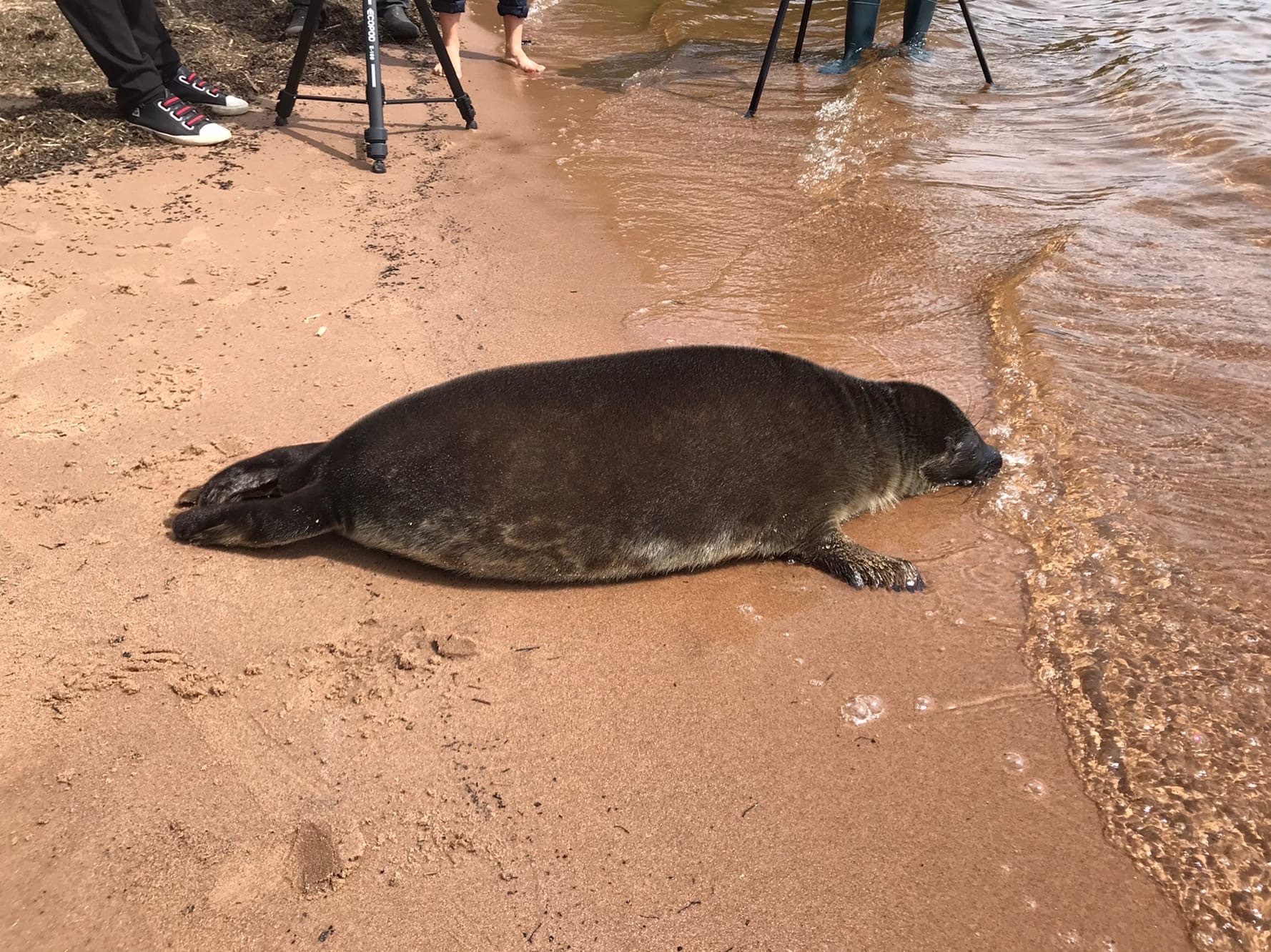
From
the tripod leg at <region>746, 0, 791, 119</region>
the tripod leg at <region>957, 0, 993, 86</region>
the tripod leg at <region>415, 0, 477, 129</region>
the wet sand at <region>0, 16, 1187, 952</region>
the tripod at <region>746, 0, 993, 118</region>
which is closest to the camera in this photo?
the wet sand at <region>0, 16, 1187, 952</region>

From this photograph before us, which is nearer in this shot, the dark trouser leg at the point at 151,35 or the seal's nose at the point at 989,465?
the seal's nose at the point at 989,465

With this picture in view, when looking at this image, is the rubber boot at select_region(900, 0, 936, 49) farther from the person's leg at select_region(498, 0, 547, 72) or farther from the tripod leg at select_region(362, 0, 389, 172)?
the tripod leg at select_region(362, 0, 389, 172)

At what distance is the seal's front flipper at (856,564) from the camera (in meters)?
3.38

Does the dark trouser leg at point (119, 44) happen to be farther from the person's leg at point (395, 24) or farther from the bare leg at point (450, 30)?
the person's leg at point (395, 24)

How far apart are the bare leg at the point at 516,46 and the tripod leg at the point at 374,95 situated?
3209mm

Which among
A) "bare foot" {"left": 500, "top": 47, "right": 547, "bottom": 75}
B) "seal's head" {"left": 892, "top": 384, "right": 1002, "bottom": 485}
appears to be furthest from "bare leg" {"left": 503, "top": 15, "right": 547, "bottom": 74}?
"seal's head" {"left": 892, "top": 384, "right": 1002, "bottom": 485}

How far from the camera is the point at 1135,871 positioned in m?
2.34

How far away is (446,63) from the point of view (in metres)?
7.15

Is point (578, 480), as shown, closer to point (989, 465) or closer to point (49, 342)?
point (989, 465)

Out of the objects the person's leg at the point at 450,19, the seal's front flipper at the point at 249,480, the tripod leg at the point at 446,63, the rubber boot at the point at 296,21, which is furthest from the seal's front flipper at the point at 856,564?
the rubber boot at the point at 296,21

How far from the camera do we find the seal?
3182mm

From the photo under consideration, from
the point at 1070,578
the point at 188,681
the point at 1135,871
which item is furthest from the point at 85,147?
the point at 1135,871

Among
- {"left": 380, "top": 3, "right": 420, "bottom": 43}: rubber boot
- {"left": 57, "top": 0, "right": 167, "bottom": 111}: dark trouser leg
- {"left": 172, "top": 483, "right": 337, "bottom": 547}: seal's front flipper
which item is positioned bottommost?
{"left": 172, "top": 483, "right": 337, "bottom": 547}: seal's front flipper

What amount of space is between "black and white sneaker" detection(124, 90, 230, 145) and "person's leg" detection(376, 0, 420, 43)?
4.14 m
